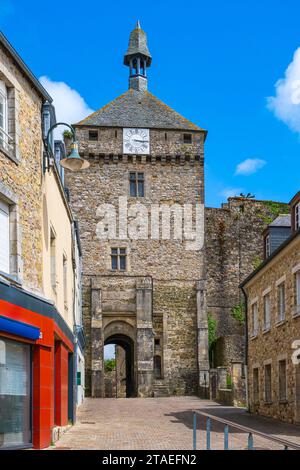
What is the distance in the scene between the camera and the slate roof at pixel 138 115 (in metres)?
43.9

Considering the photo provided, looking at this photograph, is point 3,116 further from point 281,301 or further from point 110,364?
point 110,364

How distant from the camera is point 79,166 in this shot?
12961 millimetres

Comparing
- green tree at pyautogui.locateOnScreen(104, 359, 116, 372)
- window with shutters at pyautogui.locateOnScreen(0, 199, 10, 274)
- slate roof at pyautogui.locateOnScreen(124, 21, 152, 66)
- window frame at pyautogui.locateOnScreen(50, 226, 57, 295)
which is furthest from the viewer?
green tree at pyautogui.locateOnScreen(104, 359, 116, 372)

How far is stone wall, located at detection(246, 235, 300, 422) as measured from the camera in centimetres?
1981

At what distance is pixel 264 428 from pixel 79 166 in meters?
8.94

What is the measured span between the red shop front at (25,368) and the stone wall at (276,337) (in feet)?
25.7

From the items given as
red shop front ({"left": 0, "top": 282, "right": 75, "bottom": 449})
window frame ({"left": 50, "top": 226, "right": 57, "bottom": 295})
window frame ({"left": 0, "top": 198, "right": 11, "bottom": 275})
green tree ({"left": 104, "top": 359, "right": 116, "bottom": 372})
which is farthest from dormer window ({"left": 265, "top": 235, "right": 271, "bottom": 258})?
green tree ({"left": 104, "top": 359, "right": 116, "bottom": 372})

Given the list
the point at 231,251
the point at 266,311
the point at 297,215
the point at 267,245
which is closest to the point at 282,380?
the point at 266,311

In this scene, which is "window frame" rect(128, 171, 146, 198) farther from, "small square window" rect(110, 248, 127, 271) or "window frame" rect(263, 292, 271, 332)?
"window frame" rect(263, 292, 271, 332)

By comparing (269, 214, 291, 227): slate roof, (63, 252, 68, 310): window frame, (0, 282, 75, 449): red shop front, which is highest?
(269, 214, 291, 227): slate roof

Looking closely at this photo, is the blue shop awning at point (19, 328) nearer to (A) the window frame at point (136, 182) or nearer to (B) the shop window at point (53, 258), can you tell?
(B) the shop window at point (53, 258)

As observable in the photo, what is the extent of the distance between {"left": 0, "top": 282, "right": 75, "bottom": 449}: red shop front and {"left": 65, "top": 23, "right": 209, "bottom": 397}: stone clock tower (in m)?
26.5

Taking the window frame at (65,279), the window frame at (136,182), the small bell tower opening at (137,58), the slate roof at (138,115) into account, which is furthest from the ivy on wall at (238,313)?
the window frame at (65,279)

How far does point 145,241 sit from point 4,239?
30.4 metres
